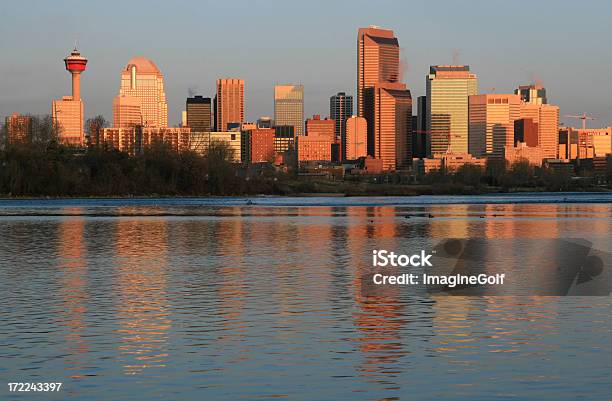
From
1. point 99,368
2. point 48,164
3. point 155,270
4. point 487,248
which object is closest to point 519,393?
point 99,368

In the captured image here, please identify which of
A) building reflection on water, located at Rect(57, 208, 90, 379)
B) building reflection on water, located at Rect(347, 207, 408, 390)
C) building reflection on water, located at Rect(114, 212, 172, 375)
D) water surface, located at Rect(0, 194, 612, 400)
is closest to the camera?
water surface, located at Rect(0, 194, 612, 400)

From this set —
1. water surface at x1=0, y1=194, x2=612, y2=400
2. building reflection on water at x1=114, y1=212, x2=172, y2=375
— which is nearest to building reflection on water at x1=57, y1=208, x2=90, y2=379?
water surface at x1=0, y1=194, x2=612, y2=400

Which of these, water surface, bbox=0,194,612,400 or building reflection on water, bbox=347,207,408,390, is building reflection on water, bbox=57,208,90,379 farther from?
building reflection on water, bbox=347,207,408,390

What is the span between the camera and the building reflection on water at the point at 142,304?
23.5m

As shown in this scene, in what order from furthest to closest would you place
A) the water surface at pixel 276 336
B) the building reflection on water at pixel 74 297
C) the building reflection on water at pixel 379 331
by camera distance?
the building reflection on water at pixel 74 297, the building reflection on water at pixel 379 331, the water surface at pixel 276 336

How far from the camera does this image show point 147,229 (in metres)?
80.5

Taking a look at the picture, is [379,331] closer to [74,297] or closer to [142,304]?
[142,304]

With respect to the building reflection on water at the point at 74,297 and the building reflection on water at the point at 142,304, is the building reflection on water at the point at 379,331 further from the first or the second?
the building reflection on water at the point at 74,297

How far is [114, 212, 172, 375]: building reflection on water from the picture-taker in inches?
925

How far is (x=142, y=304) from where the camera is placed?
32594 mm

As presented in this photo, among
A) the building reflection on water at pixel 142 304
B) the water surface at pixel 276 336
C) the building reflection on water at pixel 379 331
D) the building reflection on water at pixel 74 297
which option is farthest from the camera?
the building reflection on water at pixel 142 304

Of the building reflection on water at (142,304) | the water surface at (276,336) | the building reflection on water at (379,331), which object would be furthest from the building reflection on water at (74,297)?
the building reflection on water at (379,331)

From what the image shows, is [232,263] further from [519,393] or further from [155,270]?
[519,393]

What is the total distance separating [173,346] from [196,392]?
194 inches
